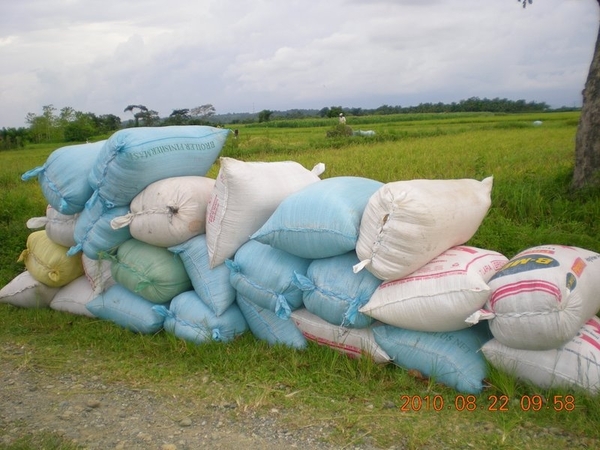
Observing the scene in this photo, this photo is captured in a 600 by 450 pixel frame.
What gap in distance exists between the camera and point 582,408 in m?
2.42

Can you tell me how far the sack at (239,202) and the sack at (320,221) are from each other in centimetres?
23

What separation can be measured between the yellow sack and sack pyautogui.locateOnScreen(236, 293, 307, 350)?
1.49 meters

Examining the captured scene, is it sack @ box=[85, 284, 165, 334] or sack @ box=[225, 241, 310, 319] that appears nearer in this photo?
sack @ box=[225, 241, 310, 319]

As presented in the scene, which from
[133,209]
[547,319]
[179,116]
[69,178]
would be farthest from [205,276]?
[179,116]

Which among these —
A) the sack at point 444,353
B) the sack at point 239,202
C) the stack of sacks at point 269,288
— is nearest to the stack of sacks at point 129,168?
the sack at point 239,202

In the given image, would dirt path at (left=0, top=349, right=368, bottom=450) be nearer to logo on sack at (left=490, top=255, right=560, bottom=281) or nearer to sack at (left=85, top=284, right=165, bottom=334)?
sack at (left=85, top=284, right=165, bottom=334)

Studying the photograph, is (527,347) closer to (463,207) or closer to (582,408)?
(582,408)

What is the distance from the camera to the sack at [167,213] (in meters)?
3.51

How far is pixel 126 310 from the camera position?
378 centimetres

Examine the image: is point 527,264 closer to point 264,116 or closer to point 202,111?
point 202,111

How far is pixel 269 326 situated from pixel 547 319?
1.55m

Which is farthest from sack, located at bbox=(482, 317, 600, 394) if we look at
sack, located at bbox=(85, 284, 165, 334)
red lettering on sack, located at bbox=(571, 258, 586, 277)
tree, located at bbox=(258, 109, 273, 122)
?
tree, located at bbox=(258, 109, 273, 122)

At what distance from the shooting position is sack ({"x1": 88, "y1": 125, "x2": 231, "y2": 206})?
138 inches

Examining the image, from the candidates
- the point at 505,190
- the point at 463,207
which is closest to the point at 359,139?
the point at 505,190
